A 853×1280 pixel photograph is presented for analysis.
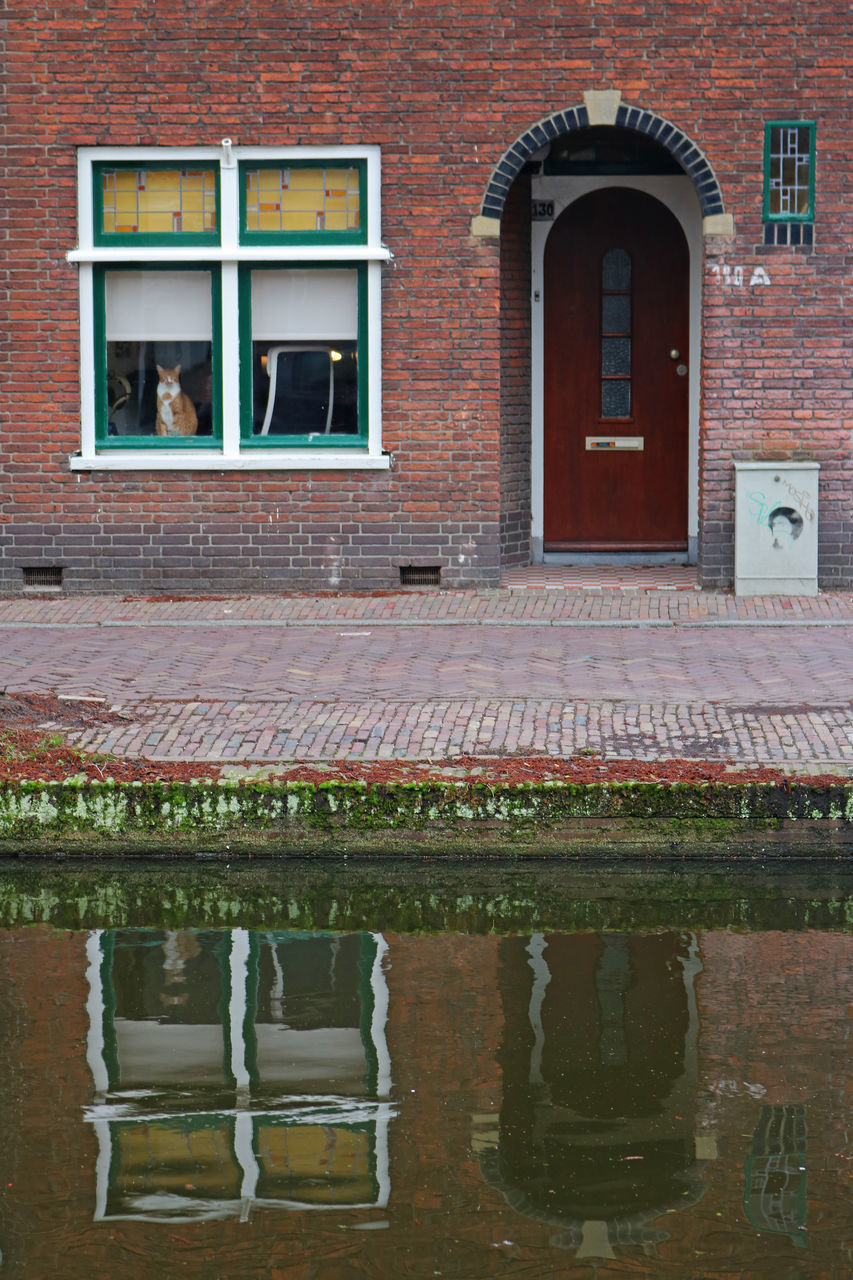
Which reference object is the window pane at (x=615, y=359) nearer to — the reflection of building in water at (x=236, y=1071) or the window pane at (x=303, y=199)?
the window pane at (x=303, y=199)

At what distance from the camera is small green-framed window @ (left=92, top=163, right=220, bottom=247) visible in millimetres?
13445

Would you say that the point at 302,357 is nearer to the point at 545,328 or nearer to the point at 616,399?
the point at 545,328

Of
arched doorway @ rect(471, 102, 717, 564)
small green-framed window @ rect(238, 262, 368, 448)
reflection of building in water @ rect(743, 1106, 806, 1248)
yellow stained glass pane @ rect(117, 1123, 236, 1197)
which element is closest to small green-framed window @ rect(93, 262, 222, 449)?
small green-framed window @ rect(238, 262, 368, 448)

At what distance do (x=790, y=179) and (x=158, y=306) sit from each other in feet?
16.2

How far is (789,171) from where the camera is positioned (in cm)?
1310

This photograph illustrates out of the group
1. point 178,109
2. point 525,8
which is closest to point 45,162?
point 178,109

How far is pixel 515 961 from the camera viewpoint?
6277mm

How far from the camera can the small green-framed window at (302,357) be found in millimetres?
13586

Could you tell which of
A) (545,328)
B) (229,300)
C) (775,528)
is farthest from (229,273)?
(775,528)

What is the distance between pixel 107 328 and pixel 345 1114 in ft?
32.6

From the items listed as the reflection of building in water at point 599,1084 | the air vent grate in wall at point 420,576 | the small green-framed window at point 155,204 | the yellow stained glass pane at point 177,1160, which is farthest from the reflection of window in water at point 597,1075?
the small green-framed window at point 155,204

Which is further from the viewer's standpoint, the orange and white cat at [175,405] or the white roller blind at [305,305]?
the orange and white cat at [175,405]

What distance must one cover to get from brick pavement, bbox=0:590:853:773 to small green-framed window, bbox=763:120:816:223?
292 cm

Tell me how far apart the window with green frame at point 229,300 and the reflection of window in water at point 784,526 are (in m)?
3.04
